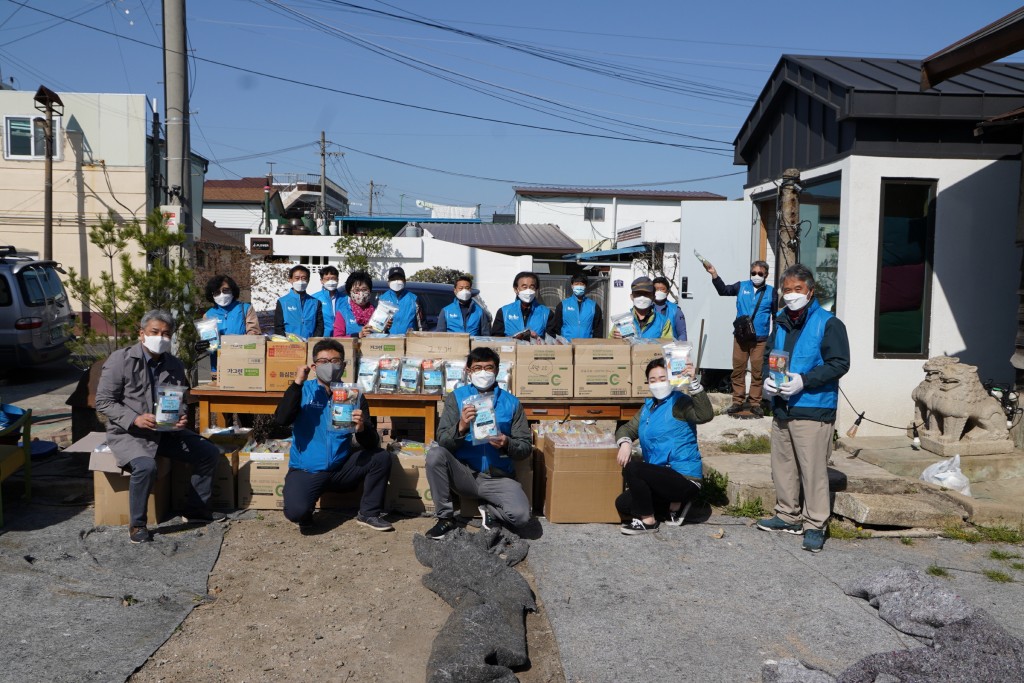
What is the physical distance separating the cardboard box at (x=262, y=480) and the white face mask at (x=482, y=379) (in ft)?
5.99

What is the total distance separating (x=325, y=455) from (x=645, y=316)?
Result: 3.65 meters

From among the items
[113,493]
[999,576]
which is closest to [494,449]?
[113,493]

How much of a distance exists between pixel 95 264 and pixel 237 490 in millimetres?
18061

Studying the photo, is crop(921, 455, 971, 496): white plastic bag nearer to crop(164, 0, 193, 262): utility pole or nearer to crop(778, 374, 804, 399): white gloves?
crop(778, 374, 804, 399): white gloves

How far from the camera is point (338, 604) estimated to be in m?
5.17

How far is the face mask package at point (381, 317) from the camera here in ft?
27.5

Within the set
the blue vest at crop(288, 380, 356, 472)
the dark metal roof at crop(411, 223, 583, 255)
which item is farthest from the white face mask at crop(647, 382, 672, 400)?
the dark metal roof at crop(411, 223, 583, 255)

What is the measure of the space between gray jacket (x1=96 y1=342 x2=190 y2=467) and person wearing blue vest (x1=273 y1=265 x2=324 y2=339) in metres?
2.77

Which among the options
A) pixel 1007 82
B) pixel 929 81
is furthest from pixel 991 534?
pixel 1007 82

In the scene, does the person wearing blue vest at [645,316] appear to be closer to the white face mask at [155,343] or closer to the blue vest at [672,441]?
the blue vest at [672,441]

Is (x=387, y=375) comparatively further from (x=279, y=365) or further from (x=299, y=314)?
(x=299, y=314)

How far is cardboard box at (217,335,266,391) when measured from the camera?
739 centimetres

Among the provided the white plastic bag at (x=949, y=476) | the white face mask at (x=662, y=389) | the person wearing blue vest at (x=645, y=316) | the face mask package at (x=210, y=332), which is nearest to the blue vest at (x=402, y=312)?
the face mask package at (x=210, y=332)

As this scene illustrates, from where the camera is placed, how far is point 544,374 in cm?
748
